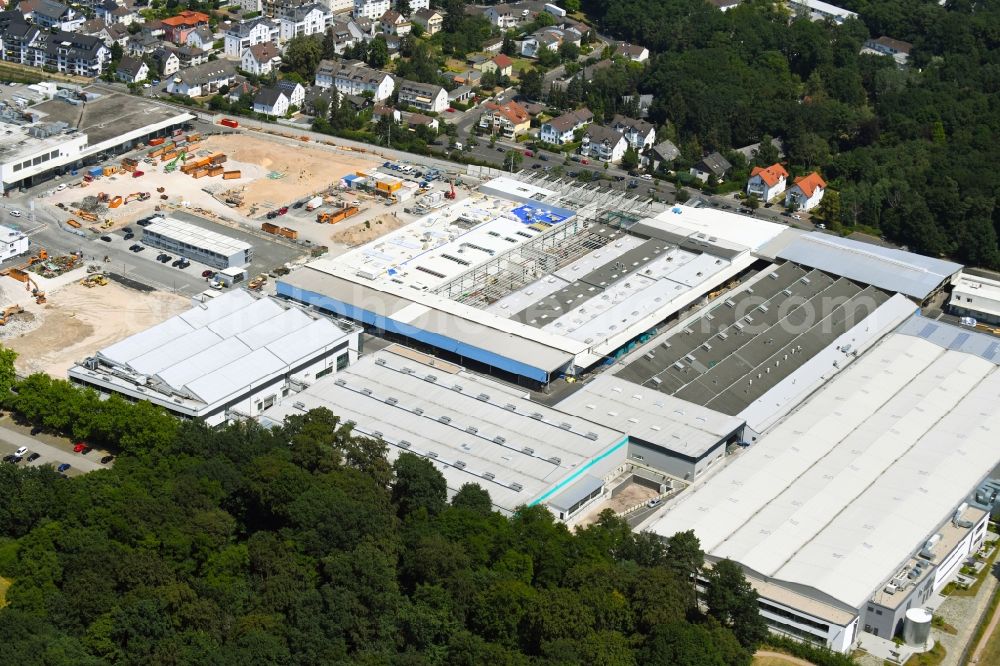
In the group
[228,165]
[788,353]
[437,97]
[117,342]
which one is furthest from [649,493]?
[437,97]

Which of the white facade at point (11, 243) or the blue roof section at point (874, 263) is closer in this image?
the blue roof section at point (874, 263)

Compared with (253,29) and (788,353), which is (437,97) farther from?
(788,353)

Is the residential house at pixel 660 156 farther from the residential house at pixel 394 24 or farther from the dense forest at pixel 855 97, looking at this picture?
the residential house at pixel 394 24

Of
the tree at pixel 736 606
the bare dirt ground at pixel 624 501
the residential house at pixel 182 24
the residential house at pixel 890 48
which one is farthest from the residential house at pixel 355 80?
the tree at pixel 736 606

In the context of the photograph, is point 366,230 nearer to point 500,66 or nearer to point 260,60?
point 260,60

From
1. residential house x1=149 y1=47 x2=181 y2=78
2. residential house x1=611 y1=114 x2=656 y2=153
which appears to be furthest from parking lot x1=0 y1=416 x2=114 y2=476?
residential house x1=149 y1=47 x2=181 y2=78

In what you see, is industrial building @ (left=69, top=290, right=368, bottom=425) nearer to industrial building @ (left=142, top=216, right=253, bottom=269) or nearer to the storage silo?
industrial building @ (left=142, top=216, right=253, bottom=269)
